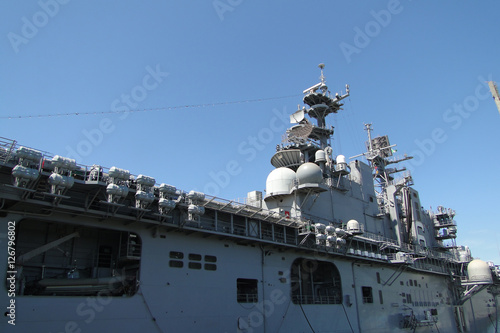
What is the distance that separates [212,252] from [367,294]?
15661 mm

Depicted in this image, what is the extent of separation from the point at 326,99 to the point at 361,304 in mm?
18375

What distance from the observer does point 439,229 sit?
1711 inches

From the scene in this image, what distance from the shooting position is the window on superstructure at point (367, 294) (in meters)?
28.0

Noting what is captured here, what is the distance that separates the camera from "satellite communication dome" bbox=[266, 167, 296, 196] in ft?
88.5

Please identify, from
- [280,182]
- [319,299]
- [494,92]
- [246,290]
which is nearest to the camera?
[246,290]

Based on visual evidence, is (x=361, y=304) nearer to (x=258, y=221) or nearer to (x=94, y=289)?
(x=258, y=221)

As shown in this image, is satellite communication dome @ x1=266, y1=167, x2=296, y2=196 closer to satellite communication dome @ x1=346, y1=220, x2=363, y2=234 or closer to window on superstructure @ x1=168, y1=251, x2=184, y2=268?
satellite communication dome @ x1=346, y1=220, x2=363, y2=234

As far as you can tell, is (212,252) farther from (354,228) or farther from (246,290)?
(354,228)

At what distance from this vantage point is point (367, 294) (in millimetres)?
28625

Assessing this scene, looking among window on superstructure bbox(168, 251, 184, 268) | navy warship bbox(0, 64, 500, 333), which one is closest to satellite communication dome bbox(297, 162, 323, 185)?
navy warship bbox(0, 64, 500, 333)

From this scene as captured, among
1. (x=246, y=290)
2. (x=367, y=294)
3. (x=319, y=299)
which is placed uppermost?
(x=246, y=290)

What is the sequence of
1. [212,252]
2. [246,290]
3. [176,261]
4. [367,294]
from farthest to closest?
[367,294]
[246,290]
[212,252]
[176,261]

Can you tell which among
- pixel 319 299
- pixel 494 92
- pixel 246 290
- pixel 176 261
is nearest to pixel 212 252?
pixel 176 261

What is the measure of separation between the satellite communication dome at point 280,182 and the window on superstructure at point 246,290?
7.99 m
